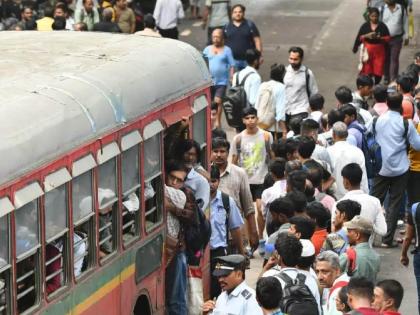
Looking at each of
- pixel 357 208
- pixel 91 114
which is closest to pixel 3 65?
pixel 91 114

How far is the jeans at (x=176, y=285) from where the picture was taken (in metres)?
12.7

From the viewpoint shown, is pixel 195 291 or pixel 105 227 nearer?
pixel 105 227

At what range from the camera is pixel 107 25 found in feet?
78.4

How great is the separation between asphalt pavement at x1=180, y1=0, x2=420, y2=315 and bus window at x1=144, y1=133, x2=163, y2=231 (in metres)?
10.6

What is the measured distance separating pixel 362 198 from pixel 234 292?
347 centimetres

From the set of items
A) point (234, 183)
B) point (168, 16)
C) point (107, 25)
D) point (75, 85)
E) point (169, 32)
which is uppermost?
point (75, 85)

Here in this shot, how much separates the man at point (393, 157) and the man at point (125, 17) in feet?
33.1

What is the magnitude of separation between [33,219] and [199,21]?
2273 centimetres

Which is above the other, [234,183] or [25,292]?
[25,292]

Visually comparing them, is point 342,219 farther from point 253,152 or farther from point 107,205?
point 253,152

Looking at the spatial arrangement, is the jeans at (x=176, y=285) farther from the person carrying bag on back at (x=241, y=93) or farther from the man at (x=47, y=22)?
the man at (x=47, y=22)

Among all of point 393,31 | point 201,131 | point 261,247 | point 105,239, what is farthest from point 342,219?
point 393,31

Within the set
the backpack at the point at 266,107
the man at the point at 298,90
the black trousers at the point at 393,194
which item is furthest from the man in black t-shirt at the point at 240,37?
the black trousers at the point at 393,194

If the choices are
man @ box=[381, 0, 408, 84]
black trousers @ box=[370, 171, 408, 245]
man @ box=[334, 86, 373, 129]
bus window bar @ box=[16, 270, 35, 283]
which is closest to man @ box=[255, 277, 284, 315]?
bus window bar @ box=[16, 270, 35, 283]
